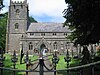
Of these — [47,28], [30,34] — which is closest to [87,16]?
[30,34]

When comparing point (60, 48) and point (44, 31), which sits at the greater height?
point (44, 31)

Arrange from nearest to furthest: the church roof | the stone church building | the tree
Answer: the tree
the stone church building
the church roof

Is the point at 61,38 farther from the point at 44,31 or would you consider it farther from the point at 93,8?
the point at 93,8

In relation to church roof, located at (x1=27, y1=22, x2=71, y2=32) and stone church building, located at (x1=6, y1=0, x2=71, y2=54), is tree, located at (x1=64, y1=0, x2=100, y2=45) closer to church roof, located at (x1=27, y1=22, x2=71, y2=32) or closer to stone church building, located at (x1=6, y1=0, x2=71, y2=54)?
stone church building, located at (x1=6, y1=0, x2=71, y2=54)

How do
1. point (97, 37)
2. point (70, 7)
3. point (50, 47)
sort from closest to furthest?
1. point (97, 37)
2. point (70, 7)
3. point (50, 47)

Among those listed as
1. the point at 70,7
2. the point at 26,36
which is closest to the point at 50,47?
the point at 26,36

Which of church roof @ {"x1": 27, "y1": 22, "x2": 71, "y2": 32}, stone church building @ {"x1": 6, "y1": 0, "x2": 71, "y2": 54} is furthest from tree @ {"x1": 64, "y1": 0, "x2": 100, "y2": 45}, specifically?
church roof @ {"x1": 27, "y1": 22, "x2": 71, "y2": 32}

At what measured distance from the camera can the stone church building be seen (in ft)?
252

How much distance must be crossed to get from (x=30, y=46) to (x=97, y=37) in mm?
58094

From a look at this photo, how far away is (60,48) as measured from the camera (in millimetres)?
77062

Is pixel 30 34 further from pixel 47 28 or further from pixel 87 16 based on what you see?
pixel 87 16

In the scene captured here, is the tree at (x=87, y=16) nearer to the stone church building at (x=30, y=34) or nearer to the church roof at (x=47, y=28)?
the stone church building at (x=30, y=34)

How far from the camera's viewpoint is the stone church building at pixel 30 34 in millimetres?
76875

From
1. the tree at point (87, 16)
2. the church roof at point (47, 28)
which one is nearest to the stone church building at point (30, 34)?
the church roof at point (47, 28)
